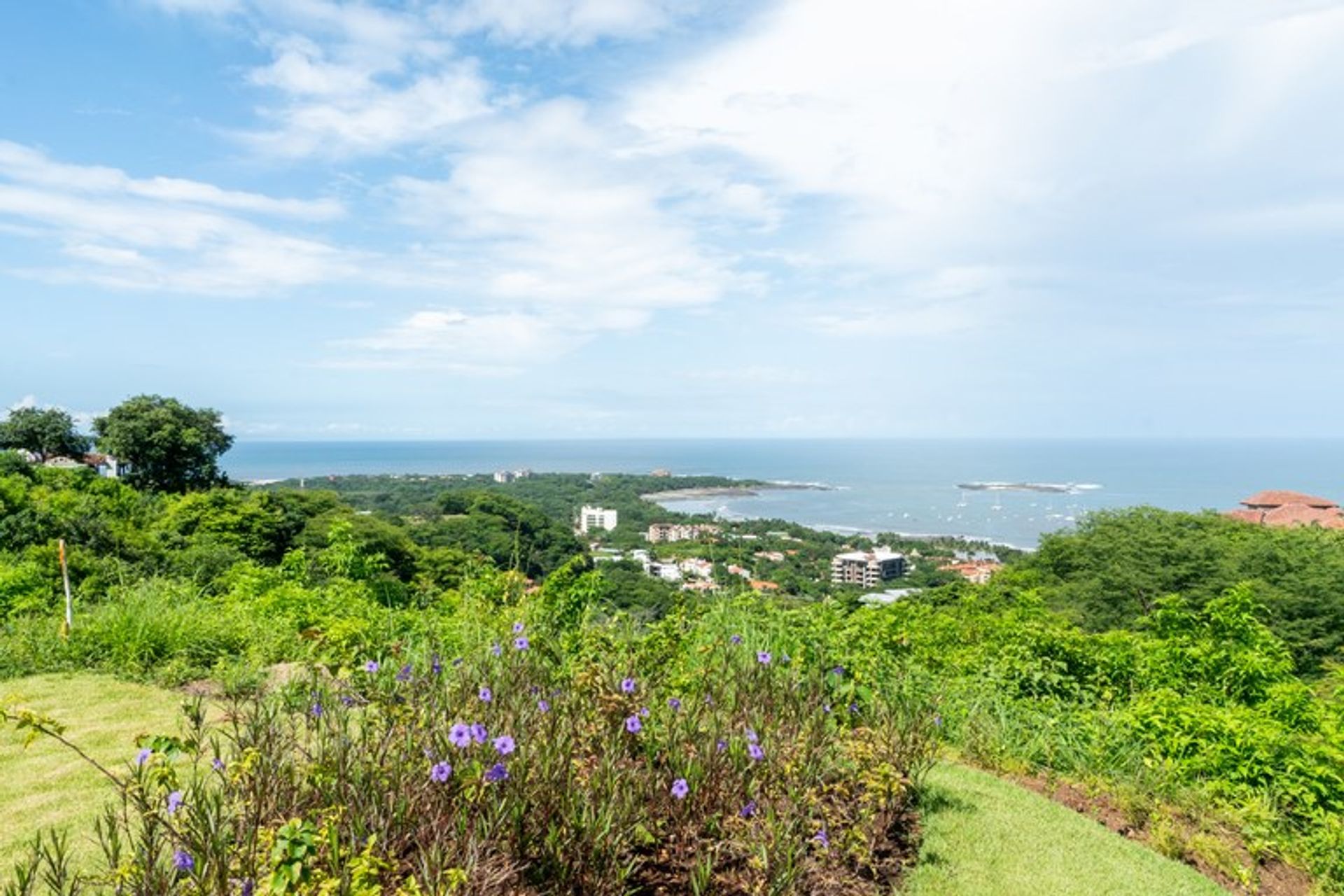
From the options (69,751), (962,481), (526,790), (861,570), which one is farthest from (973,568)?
(962,481)

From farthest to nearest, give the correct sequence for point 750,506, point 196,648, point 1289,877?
point 750,506 → point 196,648 → point 1289,877

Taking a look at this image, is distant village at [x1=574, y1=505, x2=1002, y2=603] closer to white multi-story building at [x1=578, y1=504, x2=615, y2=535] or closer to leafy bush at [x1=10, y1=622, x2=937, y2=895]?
white multi-story building at [x1=578, y1=504, x2=615, y2=535]

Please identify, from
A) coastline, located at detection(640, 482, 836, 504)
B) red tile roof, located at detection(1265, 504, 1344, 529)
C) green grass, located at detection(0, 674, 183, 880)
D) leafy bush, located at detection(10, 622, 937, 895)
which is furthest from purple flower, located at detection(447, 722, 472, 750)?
coastline, located at detection(640, 482, 836, 504)

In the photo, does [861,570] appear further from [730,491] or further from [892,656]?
[730,491]

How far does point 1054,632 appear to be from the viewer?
570 cm

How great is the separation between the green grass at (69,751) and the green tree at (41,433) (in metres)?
42.7

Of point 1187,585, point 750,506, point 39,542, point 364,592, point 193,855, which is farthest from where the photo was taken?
point 750,506

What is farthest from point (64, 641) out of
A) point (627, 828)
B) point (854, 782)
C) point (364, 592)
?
point (854, 782)

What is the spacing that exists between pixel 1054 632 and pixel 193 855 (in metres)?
5.64

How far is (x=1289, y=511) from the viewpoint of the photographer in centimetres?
4334

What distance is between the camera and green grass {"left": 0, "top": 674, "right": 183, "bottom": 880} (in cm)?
300

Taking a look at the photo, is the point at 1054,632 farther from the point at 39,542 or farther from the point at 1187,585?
the point at 1187,585

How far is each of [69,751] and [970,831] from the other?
4487 mm

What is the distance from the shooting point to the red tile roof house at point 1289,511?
3991 cm
